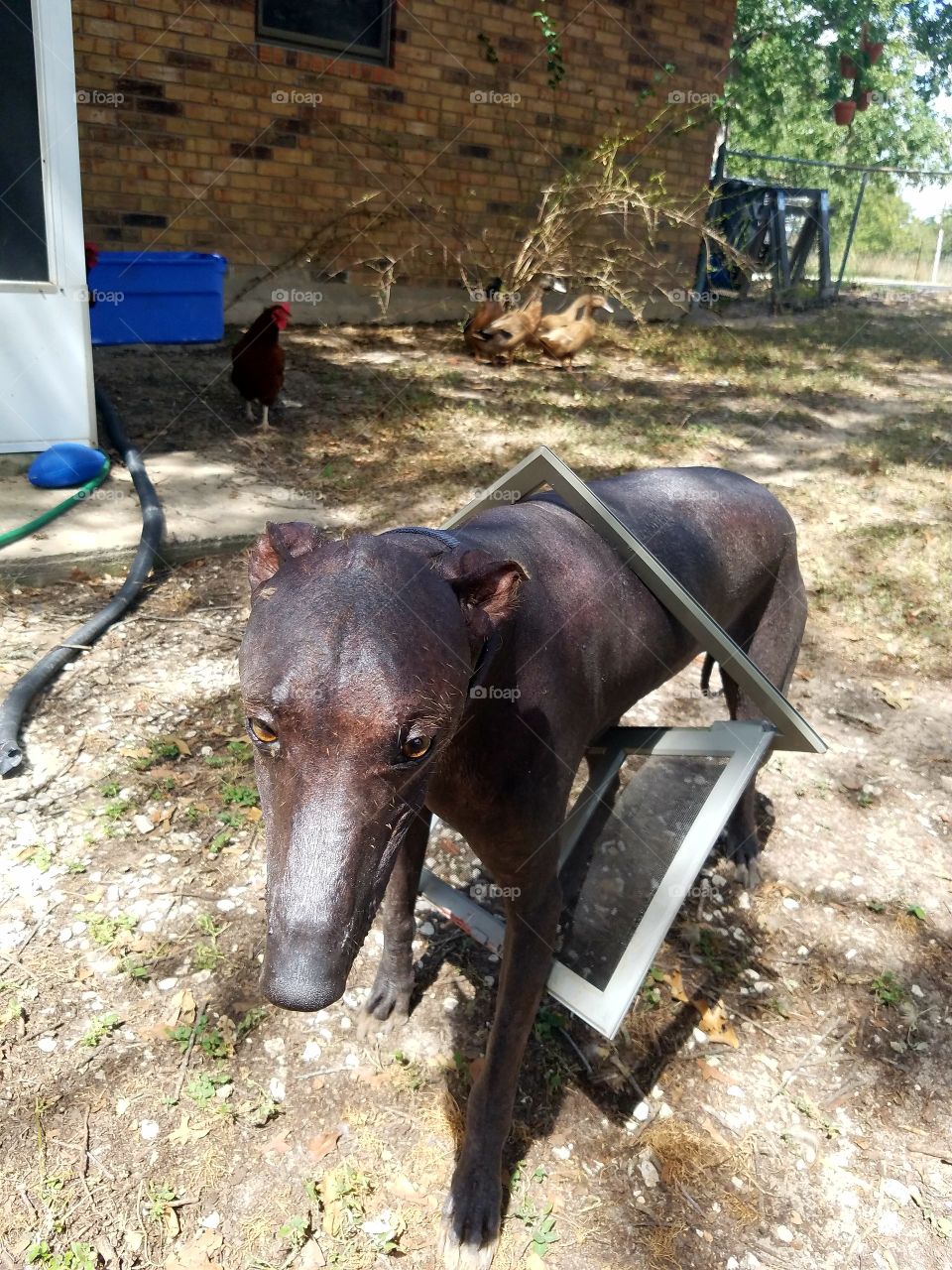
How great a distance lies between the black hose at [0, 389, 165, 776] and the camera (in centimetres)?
334

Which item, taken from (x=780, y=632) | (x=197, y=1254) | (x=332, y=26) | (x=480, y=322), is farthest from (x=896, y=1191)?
(x=332, y=26)

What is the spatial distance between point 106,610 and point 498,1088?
9.39 feet

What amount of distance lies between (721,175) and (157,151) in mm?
7337

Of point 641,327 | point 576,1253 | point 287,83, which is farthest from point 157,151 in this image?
point 576,1253

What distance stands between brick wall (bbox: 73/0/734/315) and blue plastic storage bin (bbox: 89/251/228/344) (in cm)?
74

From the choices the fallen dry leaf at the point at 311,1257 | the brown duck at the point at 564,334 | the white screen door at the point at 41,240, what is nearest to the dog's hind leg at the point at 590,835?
the fallen dry leaf at the point at 311,1257

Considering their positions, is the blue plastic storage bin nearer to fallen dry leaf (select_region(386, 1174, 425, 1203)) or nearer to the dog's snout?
fallen dry leaf (select_region(386, 1174, 425, 1203))

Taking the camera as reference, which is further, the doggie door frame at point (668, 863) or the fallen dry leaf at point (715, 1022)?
the fallen dry leaf at point (715, 1022)

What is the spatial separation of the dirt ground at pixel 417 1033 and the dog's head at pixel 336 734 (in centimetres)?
128

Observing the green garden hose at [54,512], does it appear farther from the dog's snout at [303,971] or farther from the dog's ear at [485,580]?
the dog's snout at [303,971]

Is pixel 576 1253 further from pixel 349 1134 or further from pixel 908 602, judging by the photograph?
pixel 908 602

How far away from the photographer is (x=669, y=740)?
243cm

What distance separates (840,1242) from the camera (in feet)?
7.25

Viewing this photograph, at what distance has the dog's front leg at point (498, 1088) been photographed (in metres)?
2.05
